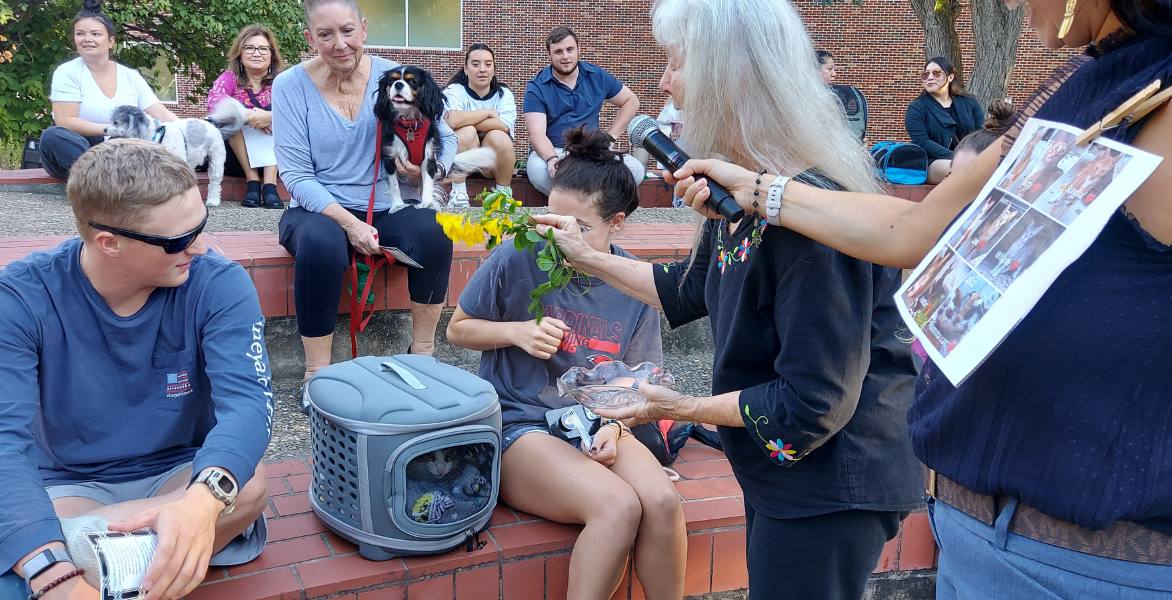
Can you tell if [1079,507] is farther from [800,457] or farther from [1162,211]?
[800,457]

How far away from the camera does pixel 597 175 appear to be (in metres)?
2.89

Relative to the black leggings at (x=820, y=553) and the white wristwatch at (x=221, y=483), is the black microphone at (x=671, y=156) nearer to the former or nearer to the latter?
the black leggings at (x=820, y=553)

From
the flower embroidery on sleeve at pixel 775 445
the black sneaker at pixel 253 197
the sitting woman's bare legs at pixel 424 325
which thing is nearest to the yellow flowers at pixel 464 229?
the flower embroidery on sleeve at pixel 775 445

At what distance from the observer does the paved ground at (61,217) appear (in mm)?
5055

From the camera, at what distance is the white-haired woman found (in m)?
1.62

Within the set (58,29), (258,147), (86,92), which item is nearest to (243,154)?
(258,147)

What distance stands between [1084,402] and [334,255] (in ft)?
10.3

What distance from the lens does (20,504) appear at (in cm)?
173

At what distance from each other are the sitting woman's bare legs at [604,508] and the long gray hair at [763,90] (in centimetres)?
111

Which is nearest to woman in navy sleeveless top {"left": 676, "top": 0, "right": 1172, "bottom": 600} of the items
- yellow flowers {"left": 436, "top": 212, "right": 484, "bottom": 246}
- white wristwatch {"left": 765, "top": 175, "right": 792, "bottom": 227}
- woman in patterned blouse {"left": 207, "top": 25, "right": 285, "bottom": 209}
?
white wristwatch {"left": 765, "top": 175, "right": 792, "bottom": 227}

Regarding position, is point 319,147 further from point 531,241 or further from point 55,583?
point 55,583

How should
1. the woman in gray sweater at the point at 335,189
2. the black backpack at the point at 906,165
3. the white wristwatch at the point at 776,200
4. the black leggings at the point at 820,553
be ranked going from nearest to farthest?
the white wristwatch at the point at 776,200 < the black leggings at the point at 820,553 < the woman in gray sweater at the point at 335,189 < the black backpack at the point at 906,165

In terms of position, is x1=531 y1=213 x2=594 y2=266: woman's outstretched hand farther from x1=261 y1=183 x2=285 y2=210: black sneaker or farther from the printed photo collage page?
x1=261 y1=183 x2=285 y2=210: black sneaker

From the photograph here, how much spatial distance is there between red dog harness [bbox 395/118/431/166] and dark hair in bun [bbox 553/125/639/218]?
1616 millimetres
